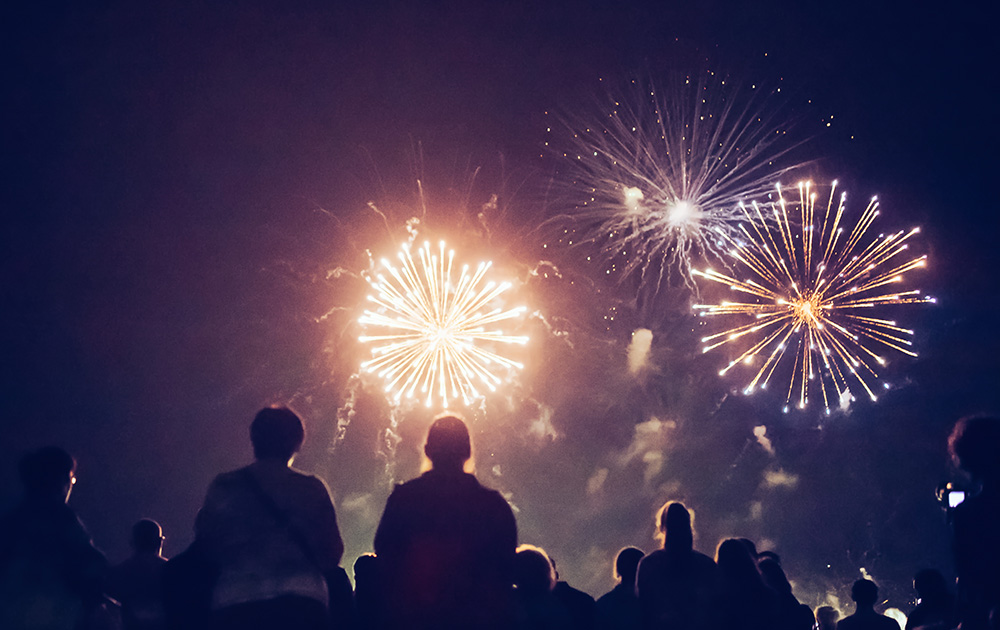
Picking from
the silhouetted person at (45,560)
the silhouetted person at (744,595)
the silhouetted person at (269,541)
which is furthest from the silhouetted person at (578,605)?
the silhouetted person at (45,560)

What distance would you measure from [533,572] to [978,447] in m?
3.33

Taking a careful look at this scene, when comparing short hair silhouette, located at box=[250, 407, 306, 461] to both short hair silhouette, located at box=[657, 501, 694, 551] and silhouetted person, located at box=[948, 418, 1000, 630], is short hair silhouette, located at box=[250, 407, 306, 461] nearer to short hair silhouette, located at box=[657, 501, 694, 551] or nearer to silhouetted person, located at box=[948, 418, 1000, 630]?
short hair silhouette, located at box=[657, 501, 694, 551]

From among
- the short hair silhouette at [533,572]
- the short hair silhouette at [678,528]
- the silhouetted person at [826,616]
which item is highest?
the silhouetted person at [826,616]

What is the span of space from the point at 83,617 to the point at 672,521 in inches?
173

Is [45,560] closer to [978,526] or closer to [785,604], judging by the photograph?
[785,604]

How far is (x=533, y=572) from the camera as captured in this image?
187 inches

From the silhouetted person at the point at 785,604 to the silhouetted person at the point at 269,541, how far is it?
3.38m

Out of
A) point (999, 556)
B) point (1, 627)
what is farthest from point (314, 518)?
point (999, 556)

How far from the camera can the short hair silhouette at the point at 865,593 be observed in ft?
20.3

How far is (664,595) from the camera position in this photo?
4.80 meters

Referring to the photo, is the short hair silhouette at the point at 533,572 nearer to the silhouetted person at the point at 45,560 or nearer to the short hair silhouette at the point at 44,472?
the silhouetted person at the point at 45,560

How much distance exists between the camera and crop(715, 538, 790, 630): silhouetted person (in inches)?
189

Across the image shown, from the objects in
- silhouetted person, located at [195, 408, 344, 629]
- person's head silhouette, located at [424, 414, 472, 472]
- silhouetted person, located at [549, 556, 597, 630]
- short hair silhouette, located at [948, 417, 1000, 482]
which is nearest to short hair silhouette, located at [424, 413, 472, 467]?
person's head silhouette, located at [424, 414, 472, 472]

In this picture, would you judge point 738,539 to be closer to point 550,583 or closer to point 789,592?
point 789,592
